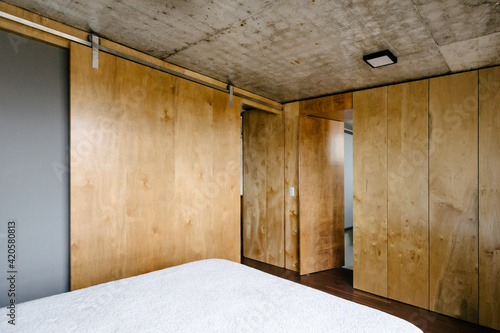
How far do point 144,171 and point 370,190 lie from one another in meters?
2.66

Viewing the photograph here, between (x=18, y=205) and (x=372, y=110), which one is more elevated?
(x=372, y=110)

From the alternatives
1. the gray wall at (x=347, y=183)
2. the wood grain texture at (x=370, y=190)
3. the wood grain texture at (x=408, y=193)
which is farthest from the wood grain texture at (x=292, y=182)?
the gray wall at (x=347, y=183)

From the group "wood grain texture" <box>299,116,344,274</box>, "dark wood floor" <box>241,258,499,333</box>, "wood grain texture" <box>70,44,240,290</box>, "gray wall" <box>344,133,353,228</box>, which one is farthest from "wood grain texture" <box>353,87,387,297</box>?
"gray wall" <box>344,133,353,228</box>

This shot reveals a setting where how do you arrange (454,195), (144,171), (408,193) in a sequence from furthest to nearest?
1. (408,193)
2. (454,195)
3. (144,171)

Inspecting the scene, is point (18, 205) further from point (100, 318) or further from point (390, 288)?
point (390, 288)

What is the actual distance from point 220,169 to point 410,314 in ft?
8.44

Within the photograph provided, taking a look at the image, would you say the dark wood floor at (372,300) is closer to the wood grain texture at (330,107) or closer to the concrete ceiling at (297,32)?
the wood grain texture at (330,107)

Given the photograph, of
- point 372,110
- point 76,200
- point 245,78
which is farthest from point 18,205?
point 372,110

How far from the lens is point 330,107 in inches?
147

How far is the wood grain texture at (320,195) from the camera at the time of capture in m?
4.02

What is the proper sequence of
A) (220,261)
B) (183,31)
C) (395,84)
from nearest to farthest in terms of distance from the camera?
(183,31) < (220,261) < (395,84)

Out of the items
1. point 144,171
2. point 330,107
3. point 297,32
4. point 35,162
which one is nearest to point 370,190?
point 330,107

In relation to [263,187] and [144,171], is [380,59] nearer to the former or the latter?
[144,171]

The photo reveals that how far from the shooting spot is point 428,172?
9.80 ft
